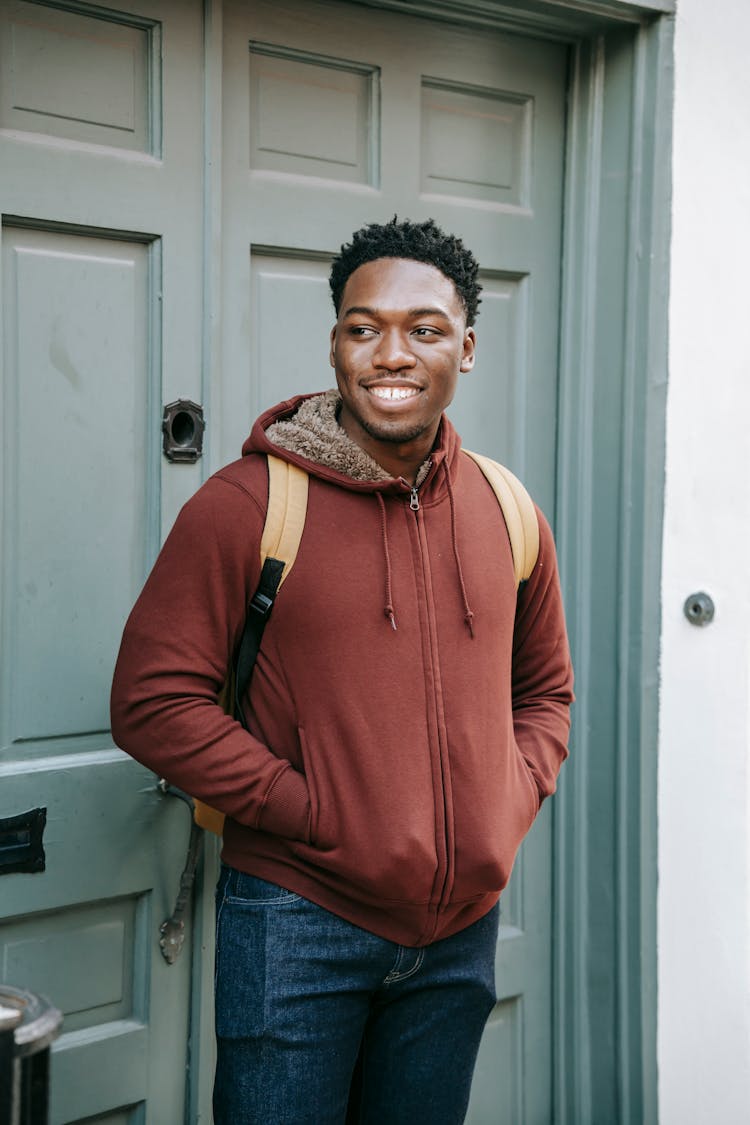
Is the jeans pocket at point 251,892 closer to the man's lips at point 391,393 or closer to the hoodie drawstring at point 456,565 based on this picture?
the hoodie drawstring at point 456,565

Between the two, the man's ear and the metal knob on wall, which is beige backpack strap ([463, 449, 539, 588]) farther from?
the metal knob on wall

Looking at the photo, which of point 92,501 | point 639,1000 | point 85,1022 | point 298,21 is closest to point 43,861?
point 85,1022

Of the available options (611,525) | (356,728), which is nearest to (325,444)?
(356,728)

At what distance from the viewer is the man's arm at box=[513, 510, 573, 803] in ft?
7.03

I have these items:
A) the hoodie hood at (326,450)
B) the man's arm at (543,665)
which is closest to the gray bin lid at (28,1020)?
the hoodie hood at (326,450)

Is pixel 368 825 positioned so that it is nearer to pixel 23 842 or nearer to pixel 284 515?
pixel 284 515

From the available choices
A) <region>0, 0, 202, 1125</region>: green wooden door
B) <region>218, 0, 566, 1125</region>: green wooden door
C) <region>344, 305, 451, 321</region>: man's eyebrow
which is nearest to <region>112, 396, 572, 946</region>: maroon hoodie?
<region>344, 305, 451, 321</region>: man's eyebrow

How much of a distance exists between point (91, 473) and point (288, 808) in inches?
32.0

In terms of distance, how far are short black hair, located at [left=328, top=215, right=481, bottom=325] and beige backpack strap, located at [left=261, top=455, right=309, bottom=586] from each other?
333mm

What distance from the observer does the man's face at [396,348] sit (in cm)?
189

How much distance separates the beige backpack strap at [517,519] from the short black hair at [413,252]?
30cm

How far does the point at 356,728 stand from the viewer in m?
1.80

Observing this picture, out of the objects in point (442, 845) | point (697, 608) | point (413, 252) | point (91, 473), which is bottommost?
point (442, 845)

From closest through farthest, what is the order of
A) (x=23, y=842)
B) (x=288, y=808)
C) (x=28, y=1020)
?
1. (x=28, y=1020)
2. (x=288, y=808)
3. (x=23, y=842)
